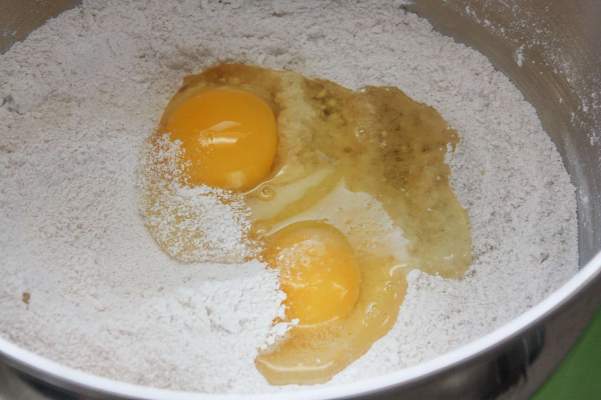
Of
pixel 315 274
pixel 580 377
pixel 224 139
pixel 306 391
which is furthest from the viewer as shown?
Result: pixel 224 139

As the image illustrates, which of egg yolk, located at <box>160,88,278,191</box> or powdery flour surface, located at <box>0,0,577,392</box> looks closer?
powdery flour surface, located at <box>0,0,577,392</box>

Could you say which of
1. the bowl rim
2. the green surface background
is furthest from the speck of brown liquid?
the bowl rim

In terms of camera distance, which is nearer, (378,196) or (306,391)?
(306,391)

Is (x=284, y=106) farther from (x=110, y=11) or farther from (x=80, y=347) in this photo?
(x=80, y=347)

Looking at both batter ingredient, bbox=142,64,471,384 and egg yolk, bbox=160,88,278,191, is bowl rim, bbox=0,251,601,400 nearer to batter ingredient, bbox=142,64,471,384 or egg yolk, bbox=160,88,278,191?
batter ingredient, bbox=142,64,471,384

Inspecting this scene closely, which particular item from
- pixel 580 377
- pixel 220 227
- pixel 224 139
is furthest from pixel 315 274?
pixel 580 377

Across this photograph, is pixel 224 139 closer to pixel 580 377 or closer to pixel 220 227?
pixel 220 227
